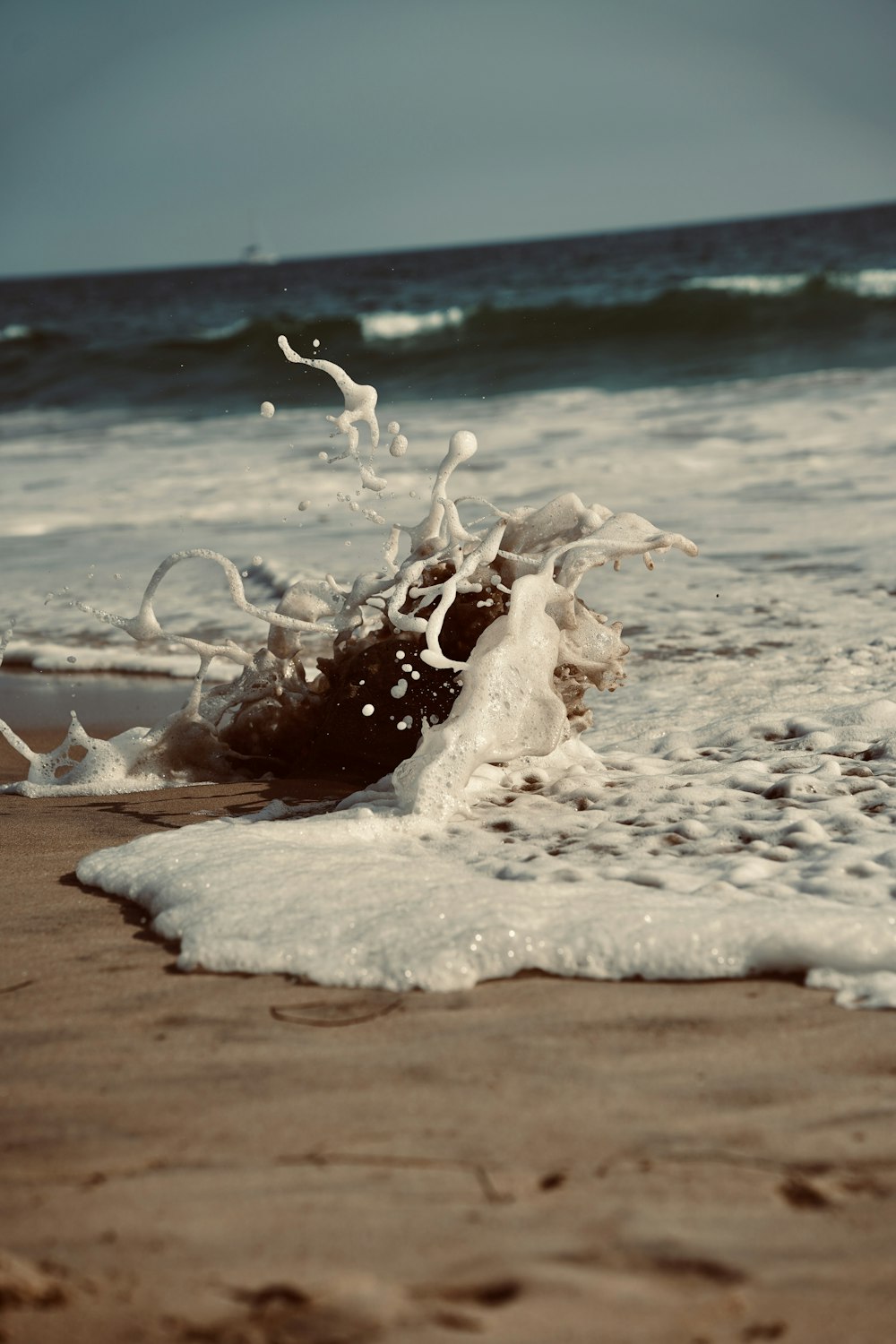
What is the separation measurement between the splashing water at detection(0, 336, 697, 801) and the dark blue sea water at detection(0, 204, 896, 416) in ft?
37.6

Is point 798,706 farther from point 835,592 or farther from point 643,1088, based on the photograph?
point 643,1088

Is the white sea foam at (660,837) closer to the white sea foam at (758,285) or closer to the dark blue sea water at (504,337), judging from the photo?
the dark blue sea water at (504,337)

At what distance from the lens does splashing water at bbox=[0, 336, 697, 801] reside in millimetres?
2971

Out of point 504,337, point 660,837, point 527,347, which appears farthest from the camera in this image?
point 504,337

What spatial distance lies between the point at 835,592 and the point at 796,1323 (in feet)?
13.0

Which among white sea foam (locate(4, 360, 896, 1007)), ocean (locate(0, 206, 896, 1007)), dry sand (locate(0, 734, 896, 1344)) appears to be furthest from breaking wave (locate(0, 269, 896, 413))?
dry sand (locate(0, 734, 896, 1344))

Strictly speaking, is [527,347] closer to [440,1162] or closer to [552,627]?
[552,627]

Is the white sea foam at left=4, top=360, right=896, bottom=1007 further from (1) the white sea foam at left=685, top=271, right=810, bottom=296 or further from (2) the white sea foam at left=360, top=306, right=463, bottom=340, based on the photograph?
(2) the white sea foam at left=360, top=306, right=463, bottom=340

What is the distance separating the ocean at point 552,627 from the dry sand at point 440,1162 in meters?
0.17

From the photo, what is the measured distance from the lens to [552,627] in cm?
305

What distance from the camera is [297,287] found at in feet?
127

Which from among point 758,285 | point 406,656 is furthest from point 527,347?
point 406,656

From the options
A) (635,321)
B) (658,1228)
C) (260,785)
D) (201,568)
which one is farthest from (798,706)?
(635,321)

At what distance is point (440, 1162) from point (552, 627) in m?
1.71
